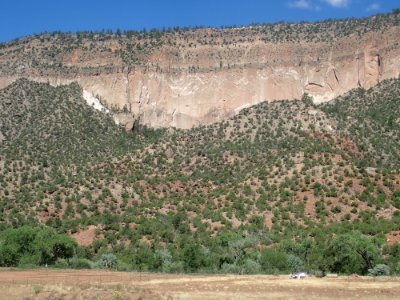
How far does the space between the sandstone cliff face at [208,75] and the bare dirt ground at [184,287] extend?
51.0 metres

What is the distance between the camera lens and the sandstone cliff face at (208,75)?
88938mm

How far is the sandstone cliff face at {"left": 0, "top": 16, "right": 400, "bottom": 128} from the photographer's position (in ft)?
292

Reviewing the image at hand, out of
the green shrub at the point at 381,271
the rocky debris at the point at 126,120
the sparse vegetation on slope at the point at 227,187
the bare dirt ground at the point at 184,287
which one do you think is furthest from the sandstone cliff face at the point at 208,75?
the bare dirt ground at the point at 184,287

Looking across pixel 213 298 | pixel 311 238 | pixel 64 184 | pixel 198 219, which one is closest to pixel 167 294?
pixel 213 298

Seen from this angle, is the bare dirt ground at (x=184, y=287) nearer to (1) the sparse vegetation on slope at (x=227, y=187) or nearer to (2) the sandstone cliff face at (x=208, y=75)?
(1) the sparse vegetation on slope at (x=227, y=187)

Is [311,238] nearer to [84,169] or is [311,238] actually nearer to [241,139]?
[241,139]

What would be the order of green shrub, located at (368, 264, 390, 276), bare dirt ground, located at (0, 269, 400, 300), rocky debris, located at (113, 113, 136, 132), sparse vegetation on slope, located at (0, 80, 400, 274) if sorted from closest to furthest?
bare dirt ground, located at (0, 269, 400, 300)
green shrub, located at (368, 264, 390, 276)
sparse vegetation on slope, located at (0, 80, 400, 274)
rocky debris, located at (113, 113, 136, 132)

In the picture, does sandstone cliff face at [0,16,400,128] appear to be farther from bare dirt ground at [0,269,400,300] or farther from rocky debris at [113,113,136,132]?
bare dirt ground at [0,269,400,300]

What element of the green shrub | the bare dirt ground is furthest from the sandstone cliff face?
the bare dirt ground

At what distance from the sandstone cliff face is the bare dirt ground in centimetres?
5095

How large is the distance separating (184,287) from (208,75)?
62.3m

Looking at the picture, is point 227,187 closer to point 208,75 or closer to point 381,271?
point 381,271

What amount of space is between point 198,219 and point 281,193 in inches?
337

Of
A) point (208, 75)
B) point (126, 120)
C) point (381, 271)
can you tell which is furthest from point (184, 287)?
point (208, 75)
